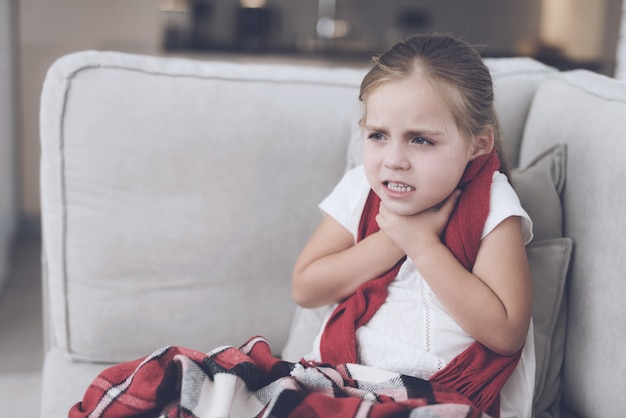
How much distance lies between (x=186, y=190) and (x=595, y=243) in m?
0.75

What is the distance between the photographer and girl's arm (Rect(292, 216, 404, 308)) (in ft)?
3.90

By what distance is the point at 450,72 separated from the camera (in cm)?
110

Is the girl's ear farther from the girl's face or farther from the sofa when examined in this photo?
the sofa

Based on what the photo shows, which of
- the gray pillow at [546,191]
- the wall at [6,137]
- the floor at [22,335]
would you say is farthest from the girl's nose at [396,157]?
the wall at [6,137]

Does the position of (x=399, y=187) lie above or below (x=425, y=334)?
above

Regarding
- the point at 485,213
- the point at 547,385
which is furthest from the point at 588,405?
the point at 485,213

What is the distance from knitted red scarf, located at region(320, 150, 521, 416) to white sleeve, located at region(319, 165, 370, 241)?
2cm

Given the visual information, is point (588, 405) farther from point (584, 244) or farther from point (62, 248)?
point (62, 248)

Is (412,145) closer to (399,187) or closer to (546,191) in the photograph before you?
(399,187)

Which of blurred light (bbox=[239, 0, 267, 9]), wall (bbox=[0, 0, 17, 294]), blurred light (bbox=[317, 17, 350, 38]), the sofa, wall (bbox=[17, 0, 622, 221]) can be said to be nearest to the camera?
the sofa

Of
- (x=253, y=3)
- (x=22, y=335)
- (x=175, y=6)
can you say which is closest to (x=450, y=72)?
(x=22, y=335)

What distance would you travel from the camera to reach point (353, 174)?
1.32 meters

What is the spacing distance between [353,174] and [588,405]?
56 cm

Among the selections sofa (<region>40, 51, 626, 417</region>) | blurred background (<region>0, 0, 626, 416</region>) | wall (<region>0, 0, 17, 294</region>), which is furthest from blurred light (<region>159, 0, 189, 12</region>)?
sofa (<region>40, 51, 626, 417</region>)
